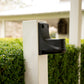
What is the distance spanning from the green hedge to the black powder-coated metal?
0.34 meters

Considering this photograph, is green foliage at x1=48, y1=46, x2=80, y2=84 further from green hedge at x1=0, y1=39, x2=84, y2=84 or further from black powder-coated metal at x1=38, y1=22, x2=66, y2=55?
black powder-coated metal at x1=38, y1=22, x2=66, y2=55

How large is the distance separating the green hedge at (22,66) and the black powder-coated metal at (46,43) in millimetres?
342

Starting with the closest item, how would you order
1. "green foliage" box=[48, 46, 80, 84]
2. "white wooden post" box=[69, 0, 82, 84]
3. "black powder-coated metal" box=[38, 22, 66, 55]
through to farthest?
"black powder-coated metal" box=[38, 22, 66, 55], "green foliage" box=[48, 46, 80, 84], "white wooden post" box=[69, 0, 82, 84]

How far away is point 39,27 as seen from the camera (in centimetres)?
198

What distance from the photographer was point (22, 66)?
2172mm

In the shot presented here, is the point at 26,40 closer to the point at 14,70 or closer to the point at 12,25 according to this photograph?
the point at 14,70

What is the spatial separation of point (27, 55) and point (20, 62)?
0.43 ft

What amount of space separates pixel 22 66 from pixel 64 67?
4.89ft

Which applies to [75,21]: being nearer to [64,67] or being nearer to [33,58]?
[64,67]

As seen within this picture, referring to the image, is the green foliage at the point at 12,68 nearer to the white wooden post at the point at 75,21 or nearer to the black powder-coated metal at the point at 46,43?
the black powder-coated metal at the point at 46,43

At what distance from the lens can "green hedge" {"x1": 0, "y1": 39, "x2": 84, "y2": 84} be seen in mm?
2012

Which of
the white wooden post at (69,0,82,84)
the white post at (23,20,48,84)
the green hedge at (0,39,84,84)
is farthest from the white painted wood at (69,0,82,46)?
the white post at (23,20,48,84)

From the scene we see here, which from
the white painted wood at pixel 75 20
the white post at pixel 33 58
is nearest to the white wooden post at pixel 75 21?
the white painted wood at pixel 75 20

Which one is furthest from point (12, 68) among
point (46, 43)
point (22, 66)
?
point (46, 43)
